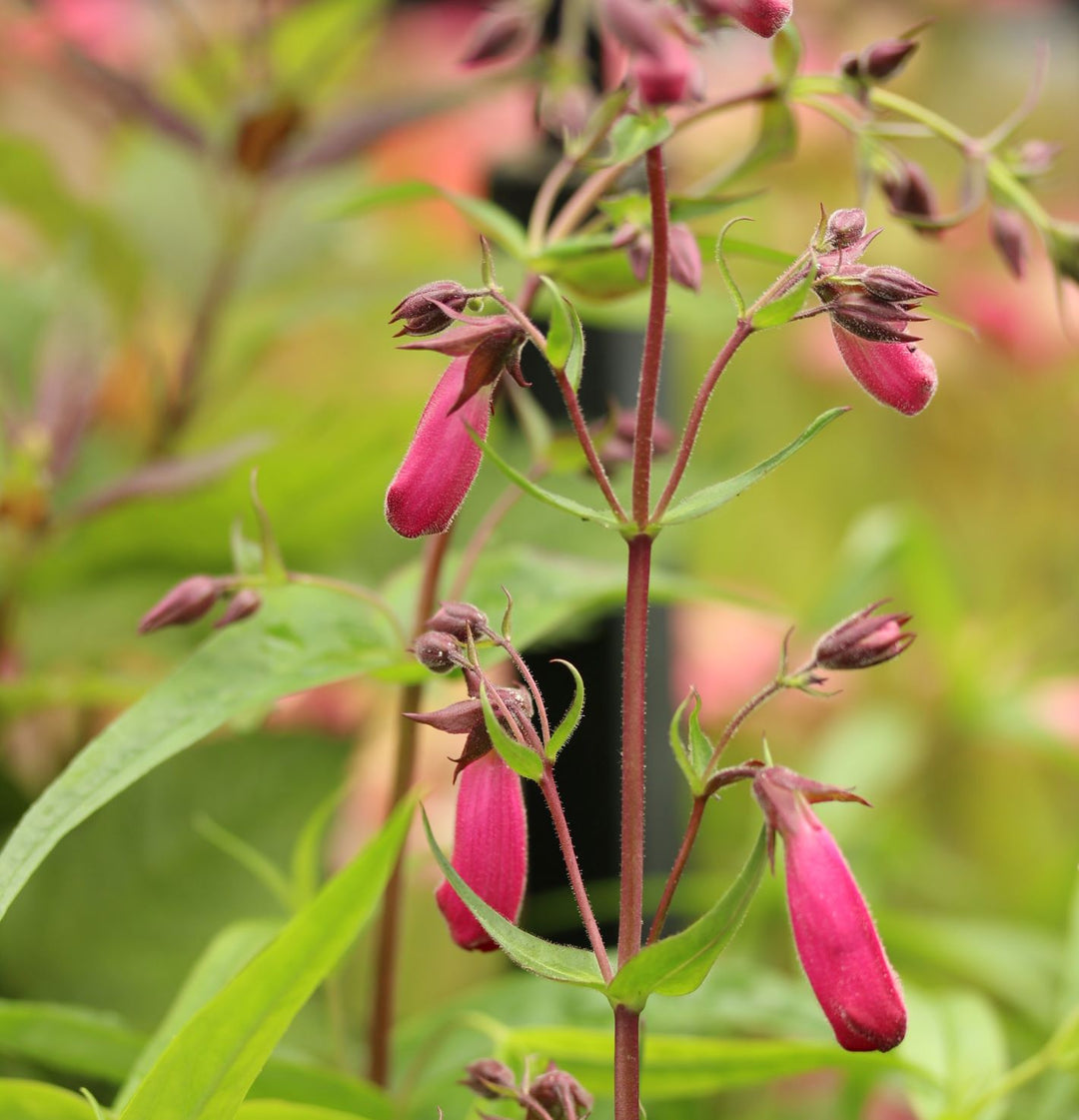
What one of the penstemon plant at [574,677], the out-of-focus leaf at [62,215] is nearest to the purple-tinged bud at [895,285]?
the penstemon plant at [574,677]

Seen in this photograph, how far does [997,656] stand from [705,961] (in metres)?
0.80

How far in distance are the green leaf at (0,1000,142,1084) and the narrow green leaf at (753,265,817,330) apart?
251mm

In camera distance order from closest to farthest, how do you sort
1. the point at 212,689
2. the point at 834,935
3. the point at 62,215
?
the point at 834,935
the point at 212,689
the point at 62,215

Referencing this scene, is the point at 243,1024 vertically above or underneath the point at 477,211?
underneath

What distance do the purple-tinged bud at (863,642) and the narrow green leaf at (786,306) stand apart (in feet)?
0.21

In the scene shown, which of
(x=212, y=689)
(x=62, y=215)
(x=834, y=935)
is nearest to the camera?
(x=834, y=935)

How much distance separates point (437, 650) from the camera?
0.30m

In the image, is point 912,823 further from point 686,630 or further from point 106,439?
point 106,439

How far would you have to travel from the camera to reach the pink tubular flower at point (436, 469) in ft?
0.94

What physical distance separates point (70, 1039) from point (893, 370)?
28 centimetres

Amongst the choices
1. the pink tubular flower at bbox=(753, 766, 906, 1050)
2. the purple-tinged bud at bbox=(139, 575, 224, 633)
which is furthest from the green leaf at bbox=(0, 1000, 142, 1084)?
the pink tubular flower at bbox=(753, 766, 906, 1050)

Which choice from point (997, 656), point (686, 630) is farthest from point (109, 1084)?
point (997, 656)

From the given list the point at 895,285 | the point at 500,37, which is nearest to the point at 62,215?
the point at 500,37

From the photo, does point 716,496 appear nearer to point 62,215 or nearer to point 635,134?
point 635,134
